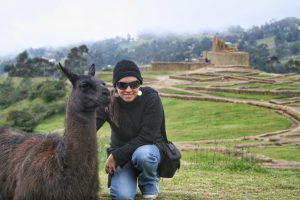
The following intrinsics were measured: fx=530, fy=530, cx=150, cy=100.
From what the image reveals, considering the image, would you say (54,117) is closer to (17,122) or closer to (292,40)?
(17,122)

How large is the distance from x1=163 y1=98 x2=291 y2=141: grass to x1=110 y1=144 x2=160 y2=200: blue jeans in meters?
15.8

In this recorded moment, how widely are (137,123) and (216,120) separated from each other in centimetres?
2197

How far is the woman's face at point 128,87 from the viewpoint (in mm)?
6289

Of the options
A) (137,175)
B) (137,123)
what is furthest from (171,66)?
(137,123)

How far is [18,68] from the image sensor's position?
239 feet

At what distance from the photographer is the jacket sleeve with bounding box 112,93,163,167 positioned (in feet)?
20.9

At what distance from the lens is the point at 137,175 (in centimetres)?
677

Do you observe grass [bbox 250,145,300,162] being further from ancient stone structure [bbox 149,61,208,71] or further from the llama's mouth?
ancient stone structure [bbox 149,61,208,71]

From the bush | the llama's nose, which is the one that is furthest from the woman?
the bush

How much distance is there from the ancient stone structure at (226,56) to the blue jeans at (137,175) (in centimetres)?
5444

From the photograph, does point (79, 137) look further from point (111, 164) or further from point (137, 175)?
point (137, 175)

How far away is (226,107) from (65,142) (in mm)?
27022

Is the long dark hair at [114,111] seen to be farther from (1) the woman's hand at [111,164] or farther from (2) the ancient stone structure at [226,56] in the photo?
(2) the ancient stone structure at [226,56]

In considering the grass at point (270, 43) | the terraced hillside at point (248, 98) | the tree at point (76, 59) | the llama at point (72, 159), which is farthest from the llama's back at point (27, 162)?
the grass at point (270, 43)
